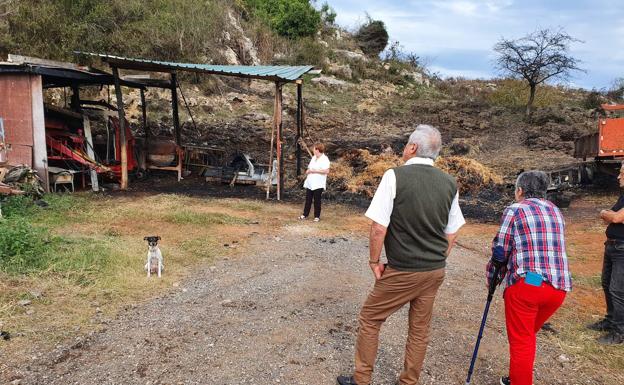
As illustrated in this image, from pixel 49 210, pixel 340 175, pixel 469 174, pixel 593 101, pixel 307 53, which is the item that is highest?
pixel 307 53

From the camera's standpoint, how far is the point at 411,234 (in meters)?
2.62

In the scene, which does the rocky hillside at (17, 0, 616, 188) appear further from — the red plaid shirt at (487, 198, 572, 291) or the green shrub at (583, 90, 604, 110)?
the red plaid shirt at (487, 198, 572, 291)

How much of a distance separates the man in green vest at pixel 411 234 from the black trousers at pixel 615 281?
1963 millimetres

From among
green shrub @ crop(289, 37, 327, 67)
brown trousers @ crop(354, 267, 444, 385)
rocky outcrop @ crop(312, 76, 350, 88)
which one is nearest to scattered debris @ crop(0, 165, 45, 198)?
brown trousers @ crop(354, 267, 444, 385)

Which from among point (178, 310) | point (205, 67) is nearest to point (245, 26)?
point (205, 67)

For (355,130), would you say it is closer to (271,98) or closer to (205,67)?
(271,98)

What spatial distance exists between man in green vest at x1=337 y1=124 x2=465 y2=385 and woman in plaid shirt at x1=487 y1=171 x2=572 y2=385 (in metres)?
0.43

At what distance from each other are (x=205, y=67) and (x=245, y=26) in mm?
16798

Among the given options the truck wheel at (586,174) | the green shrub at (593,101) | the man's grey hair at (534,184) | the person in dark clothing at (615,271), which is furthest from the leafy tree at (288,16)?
the man's grey hair at (534,184)

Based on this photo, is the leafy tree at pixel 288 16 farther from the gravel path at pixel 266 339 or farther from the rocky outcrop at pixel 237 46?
the gravel path at pixel 266 339

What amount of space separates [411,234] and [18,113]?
954cm

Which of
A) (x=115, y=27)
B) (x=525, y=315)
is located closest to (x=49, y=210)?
(x=525, y=315)

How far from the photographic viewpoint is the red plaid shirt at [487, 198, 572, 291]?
2762 mm

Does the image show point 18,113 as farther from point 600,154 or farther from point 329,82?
point 329,82
